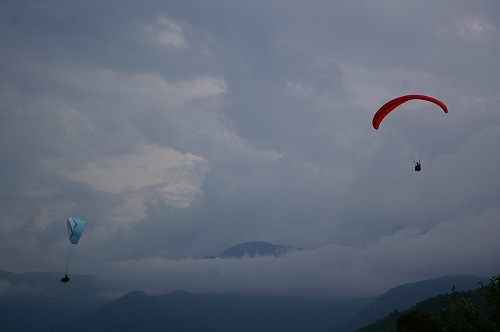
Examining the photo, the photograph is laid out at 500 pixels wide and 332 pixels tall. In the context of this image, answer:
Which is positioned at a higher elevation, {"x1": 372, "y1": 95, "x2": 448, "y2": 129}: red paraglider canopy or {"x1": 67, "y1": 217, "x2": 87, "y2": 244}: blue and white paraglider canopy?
{"x1": 372, "y1": 95, "x2": 448, "y2": 129}: red paraglider canopy

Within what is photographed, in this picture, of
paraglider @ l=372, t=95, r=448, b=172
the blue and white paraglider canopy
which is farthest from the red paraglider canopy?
the blue and white paraglider canopy

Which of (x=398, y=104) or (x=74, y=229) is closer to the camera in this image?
(x=398, y=104)

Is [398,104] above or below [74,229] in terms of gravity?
above

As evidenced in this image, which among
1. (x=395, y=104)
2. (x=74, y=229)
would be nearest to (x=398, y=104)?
(x=395, y=104)

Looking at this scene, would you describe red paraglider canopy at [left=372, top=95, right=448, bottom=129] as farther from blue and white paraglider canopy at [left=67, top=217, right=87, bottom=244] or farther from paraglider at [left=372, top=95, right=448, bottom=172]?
blue and white paraglider canopy at [left=67, top=217, right=87, bottom=244]

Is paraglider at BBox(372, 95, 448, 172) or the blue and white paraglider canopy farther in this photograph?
the blue and white paraglider canopy

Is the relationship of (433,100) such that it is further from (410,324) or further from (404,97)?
(410,324)

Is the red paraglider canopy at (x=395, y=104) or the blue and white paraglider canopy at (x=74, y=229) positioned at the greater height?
the red paraglider canopy at (x=395, y=104)

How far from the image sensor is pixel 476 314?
107ft

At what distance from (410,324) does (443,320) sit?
2170 cm

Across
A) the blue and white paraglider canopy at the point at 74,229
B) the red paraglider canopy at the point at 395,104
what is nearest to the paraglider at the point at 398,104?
the red paraglider canopy at the point at 395,104

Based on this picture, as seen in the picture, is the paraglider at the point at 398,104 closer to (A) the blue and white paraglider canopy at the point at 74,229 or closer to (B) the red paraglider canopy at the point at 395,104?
(B) the red paraglider canopy at the point at 395,104

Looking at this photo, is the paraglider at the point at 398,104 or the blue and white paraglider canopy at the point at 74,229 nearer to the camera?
the paraglider at the point at 398,104

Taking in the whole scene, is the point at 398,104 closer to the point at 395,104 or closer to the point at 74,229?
the point at 395,104
